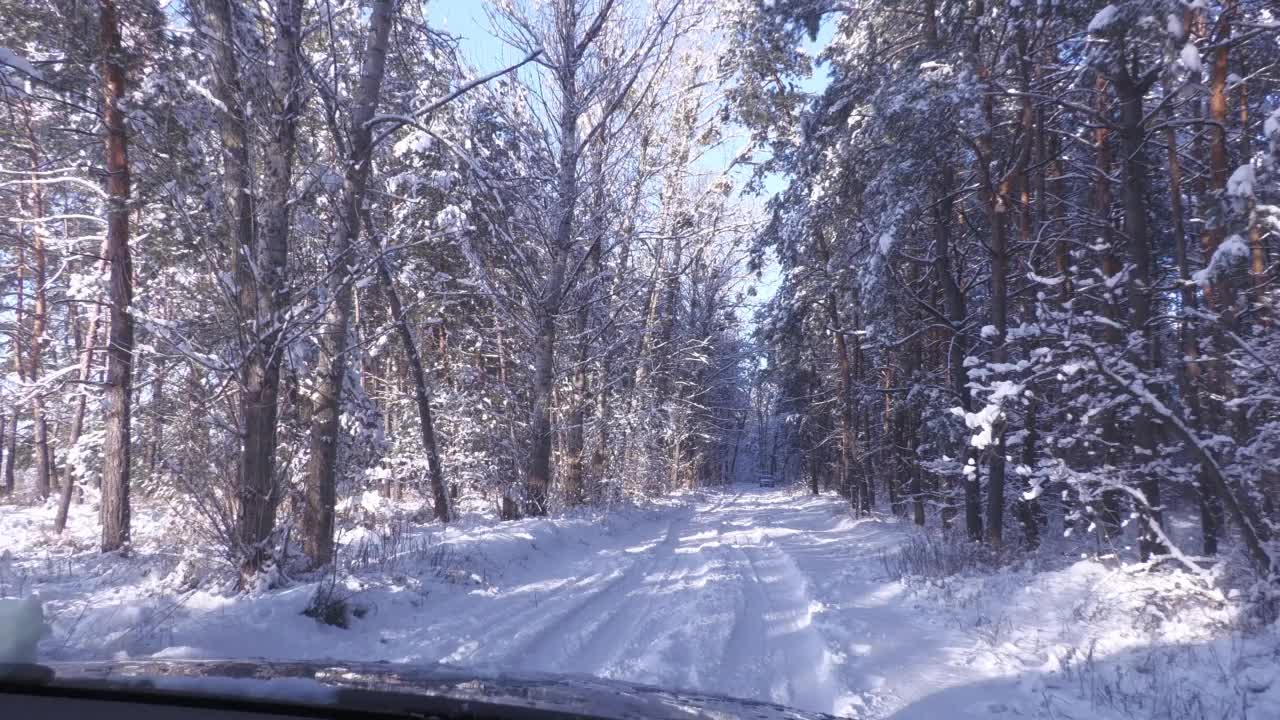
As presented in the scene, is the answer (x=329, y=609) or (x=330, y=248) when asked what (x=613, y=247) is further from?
(x=329, y=609)

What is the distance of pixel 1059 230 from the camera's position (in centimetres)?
1242

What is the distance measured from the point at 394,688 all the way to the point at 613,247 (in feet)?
46.6

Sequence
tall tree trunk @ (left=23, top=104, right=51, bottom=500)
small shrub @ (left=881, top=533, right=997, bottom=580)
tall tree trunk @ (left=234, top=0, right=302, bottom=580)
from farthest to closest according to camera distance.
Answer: tall tree trunk @ (left=23, top=104, right=51, bottom=500) → small shrub @ (left=881, top=533, right=997, bottom=580) → tall tree trunk @ (left=234, top=0, right=302, bottom=580)

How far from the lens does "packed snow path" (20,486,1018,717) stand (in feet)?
15.7

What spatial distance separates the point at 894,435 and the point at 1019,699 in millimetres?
15975

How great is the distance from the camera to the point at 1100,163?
12.1 meters

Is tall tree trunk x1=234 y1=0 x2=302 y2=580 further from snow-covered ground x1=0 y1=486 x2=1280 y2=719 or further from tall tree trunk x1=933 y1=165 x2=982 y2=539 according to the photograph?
tall tree trunk x1=933 y1=165 x2=982 y2=539

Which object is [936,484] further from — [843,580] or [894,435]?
[843,580]

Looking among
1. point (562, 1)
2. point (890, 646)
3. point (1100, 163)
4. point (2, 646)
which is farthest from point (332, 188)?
point (1100, 163)

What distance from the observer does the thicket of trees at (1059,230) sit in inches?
269

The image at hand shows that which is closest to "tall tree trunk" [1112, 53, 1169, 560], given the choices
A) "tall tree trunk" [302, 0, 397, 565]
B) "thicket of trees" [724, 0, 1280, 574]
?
"thicket of trees" [724, 0, 1280, 574]

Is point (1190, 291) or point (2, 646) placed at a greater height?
point (1190, 291)

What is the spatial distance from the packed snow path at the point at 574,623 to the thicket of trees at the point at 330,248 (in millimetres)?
1189

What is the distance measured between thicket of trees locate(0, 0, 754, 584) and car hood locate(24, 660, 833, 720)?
3.67 metres
